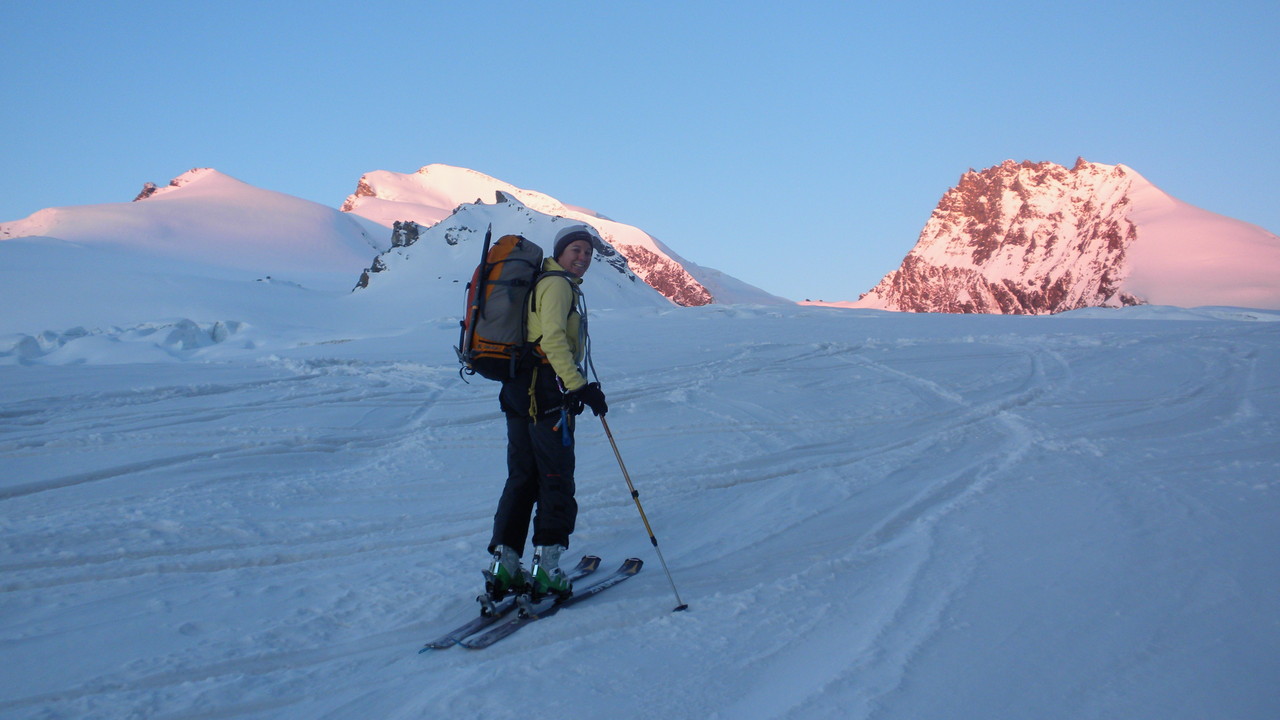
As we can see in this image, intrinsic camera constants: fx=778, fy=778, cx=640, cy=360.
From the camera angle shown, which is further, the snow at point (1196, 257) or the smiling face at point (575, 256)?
the snow at point (1196, 257)

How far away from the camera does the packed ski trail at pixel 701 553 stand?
2.67 m

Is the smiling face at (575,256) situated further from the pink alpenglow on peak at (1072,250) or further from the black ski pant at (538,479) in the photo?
the pink alpenglow on peak at (1072,250)

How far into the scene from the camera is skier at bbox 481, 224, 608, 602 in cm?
354

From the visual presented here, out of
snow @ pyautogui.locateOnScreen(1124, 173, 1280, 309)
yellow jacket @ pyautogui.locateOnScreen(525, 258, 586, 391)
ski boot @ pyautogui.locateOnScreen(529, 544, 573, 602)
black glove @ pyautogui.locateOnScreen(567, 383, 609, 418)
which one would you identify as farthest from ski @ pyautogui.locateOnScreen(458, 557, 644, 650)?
snow @ pyautogui.locateOnScreen(1124, 173, 1280, 309)

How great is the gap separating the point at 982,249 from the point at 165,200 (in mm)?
150916

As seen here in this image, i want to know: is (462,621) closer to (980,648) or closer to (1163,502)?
(980,648)

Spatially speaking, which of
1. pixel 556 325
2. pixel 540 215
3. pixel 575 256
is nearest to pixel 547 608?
pixel 556 325

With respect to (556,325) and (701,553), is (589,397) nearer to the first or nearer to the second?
(556,325)

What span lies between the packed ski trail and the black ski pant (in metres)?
0.37

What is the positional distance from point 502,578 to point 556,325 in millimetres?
1189

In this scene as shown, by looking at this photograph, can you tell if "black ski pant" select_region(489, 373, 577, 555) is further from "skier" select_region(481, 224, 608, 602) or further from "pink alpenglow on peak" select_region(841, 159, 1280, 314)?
"pink alpenglow on peak" select_region(841, 159, 1280, 314)

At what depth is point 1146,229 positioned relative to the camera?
5305 inches

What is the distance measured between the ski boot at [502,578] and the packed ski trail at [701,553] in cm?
22

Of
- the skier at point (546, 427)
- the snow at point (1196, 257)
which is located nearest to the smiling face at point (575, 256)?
the skier at point (546, 427)
